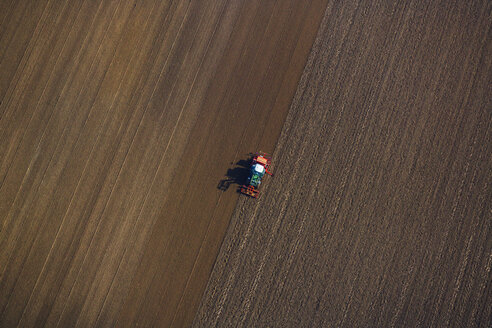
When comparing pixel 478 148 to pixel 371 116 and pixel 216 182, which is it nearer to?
pixel 371 116

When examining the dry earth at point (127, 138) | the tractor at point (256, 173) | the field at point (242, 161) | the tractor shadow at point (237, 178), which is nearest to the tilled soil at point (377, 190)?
the field at point (242, 161)

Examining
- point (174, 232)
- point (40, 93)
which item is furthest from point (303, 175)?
point (40, 93)

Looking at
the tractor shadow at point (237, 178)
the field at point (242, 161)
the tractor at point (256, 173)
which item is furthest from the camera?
the tractor shadow at point (237, 178)

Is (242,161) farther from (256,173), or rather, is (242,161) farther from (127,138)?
(127,138)

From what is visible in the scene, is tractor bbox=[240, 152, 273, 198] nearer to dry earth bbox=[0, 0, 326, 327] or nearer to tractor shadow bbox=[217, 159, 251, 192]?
tractor shadow bbox=[217, 159, 251, 192]

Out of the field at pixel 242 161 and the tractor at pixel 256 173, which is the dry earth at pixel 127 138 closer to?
the field at pixel 242 161
